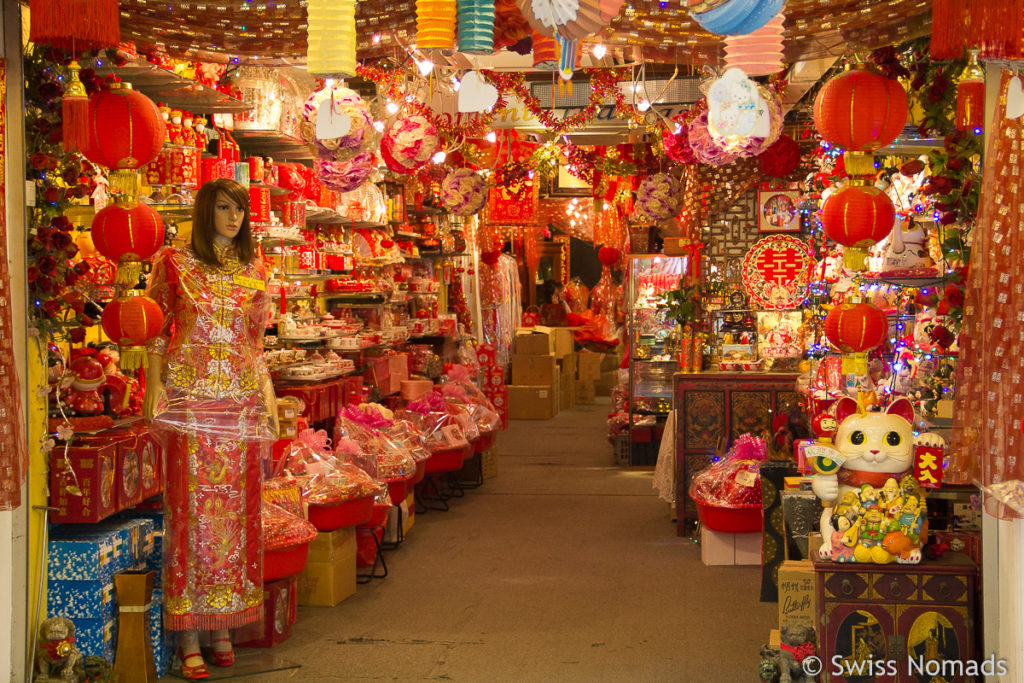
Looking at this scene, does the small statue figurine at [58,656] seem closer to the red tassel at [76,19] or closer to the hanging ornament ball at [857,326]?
the red tassel at [76,19]

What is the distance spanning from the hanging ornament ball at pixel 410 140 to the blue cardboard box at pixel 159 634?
2.71 m

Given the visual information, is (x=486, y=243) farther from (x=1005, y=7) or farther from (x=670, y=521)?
(x=1005, y=7)

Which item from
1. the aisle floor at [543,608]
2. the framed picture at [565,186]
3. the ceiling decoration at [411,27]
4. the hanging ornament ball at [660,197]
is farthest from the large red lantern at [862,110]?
the framed picture at [565,186]

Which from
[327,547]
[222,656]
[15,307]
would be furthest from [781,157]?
[15,307]

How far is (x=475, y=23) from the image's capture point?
289cm

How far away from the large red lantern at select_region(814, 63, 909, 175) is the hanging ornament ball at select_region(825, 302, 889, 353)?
624mm

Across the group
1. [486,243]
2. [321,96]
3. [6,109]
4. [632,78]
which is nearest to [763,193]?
[632,78]

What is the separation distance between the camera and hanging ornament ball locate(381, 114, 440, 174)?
229 inches

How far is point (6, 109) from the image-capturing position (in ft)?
→ 11.3

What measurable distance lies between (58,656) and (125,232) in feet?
4.56

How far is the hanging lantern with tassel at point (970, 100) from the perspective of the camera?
10.3ft

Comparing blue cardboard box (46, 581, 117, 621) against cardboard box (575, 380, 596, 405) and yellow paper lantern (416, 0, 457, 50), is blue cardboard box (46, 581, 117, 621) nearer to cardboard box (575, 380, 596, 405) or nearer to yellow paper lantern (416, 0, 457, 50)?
yellow paper lantern (416, 0, 457, 50)

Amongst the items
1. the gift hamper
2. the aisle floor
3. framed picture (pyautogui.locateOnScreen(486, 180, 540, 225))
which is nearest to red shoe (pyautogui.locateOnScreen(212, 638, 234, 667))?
the aisle floor

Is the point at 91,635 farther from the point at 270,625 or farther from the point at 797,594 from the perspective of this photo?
the point at 797,594
